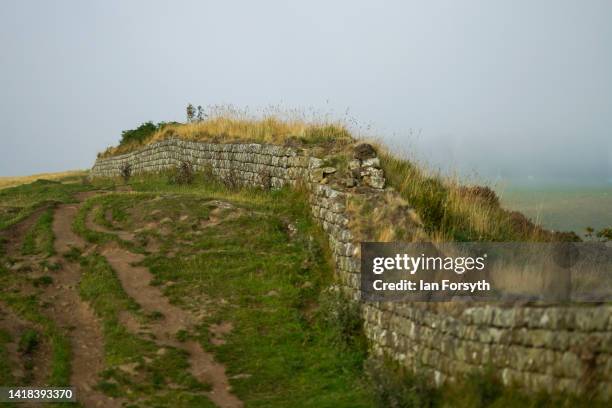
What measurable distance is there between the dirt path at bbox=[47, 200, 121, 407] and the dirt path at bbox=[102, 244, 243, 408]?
0.92m

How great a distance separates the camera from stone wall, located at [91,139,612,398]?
6801 millimetres

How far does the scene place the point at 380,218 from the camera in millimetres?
12727

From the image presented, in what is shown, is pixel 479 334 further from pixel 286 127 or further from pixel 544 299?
pixel 286 127

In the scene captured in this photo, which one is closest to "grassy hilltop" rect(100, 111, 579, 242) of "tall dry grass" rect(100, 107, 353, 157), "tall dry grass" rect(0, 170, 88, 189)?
"tall dry grass" rect(100, 107, 353, 157)

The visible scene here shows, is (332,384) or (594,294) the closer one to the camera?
(594,294)

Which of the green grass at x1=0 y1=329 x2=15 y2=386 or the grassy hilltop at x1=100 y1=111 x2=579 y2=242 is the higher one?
the grassy hilltop at x1=100 y1=111 x2=579 y2=242

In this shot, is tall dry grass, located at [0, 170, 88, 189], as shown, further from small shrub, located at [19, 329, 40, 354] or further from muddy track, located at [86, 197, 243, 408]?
small shrub, located at [19, 329, 40, 354]

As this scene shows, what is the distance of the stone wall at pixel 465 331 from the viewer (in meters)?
6.80

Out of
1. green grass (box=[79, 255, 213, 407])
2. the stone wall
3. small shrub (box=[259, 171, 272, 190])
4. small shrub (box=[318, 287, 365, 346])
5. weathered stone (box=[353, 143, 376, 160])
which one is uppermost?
weathered stone (box=[353, 143, 376, 160])

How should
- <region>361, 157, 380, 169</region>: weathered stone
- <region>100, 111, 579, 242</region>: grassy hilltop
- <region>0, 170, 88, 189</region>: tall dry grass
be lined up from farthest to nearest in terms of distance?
<region>0, 170, 88, 189</region>: tall dry grass, <region>361, 157, 380, 169</region>: weathered stone, <region>100, 111, 579, 242</region>: grassy hilltop

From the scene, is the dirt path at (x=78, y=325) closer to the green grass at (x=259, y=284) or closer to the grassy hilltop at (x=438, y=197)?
the green grass at (x=259, y=284)

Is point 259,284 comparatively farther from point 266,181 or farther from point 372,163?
point 266,181

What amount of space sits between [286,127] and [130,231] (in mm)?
6049

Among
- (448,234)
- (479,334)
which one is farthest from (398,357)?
(448,234)
